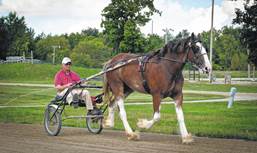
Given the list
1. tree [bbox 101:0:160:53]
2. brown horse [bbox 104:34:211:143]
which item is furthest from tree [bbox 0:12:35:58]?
brown horse [bbox 104:34:211:143]

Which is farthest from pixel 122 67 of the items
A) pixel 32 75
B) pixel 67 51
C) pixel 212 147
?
pixel 67 51

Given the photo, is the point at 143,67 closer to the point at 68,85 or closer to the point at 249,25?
the point at 68,85

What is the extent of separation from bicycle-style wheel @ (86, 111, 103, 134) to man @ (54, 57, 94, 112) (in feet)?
0.75

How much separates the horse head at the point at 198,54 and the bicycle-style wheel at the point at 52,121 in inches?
144

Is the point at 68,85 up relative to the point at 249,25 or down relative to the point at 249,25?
down

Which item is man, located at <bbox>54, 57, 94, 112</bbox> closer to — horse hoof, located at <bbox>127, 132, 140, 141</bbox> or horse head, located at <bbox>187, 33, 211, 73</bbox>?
horse hoof, located at <bbox>127, 132, 140, 141</bbox>

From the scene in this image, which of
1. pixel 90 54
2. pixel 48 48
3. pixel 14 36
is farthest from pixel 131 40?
pixel 48 48

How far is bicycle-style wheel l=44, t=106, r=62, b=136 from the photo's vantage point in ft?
40.6

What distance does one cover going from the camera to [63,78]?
12883mm

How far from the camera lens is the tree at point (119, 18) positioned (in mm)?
58531

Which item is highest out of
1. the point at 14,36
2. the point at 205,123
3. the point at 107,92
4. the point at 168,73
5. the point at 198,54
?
the point at 14,36

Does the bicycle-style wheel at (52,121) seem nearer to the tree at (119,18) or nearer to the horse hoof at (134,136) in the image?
the horse hoof at (134,136)

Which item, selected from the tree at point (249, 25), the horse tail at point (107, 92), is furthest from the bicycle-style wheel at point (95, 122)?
the tree at point (249, 25)

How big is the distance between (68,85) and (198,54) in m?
→ 3.63
